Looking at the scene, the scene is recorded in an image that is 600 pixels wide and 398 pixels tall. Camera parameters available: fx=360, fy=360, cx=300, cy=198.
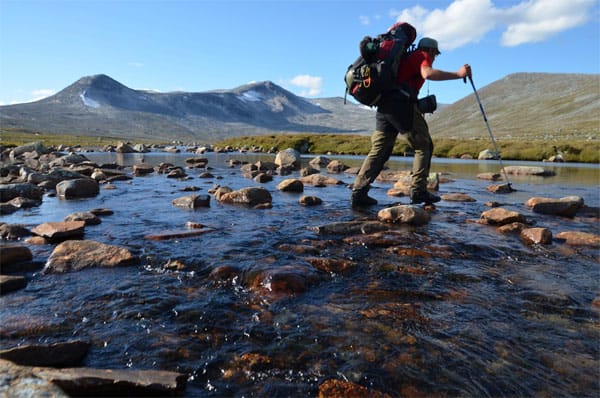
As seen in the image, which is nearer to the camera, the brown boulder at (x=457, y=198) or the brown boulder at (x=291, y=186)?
the brown boulder at (x=457, y=198)

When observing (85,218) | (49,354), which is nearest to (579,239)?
(49,354)

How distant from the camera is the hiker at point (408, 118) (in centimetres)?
932

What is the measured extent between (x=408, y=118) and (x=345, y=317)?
725 cm

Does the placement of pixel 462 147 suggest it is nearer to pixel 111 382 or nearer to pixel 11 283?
pixel 11 283

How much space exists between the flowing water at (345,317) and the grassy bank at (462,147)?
23.8 meters

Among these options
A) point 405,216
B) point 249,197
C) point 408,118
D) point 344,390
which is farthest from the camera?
point 249,197

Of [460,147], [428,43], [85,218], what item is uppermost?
[428,43]

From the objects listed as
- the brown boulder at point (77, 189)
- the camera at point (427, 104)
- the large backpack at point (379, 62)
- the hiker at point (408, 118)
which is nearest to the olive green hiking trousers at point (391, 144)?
the hiker at point (408, 118)

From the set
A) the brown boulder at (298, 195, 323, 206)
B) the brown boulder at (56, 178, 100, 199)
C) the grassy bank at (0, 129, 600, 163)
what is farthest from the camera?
the grassy bank at (0, 129, 600, 163)

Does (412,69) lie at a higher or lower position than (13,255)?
higher

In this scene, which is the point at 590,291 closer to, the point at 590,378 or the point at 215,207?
the point at 590,378

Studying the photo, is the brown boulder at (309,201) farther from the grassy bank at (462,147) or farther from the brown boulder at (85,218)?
the grassy bank at (462,147)

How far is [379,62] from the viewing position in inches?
369

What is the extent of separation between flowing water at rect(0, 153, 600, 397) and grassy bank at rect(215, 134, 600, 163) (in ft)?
77.9
